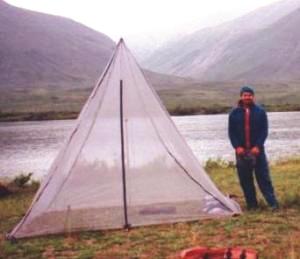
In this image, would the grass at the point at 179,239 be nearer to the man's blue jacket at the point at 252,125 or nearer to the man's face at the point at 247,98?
the man's blue jacket at the point at 252,125

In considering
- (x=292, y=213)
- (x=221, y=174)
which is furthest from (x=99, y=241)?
(x=221, y=174)

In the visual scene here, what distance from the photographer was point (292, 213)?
10.0m

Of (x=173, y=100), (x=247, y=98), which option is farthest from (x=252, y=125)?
(x=173, y=100)

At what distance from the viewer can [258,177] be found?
414 inches

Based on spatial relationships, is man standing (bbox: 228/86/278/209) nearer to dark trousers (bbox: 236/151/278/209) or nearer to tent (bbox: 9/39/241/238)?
dark trousers (bbox: 236/151/278/209)

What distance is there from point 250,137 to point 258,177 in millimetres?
699

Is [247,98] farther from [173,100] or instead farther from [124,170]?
[173,100]

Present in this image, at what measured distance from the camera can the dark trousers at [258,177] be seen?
34.1 feet

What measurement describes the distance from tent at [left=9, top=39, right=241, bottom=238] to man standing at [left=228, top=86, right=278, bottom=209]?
2.03 ft

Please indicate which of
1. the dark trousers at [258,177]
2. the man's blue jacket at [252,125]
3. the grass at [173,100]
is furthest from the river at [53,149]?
the grass at [173,100]

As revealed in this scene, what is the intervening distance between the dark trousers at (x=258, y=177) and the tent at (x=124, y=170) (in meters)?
0.43

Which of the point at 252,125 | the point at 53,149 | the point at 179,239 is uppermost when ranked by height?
the point at 53,149

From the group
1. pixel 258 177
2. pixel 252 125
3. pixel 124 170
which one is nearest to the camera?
pixel 124 170

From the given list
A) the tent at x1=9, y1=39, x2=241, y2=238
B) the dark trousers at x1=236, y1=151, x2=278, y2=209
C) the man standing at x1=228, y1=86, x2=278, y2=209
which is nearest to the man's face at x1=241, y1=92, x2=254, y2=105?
the man standing at x1=228, y1=86, x2=278, y2=209
